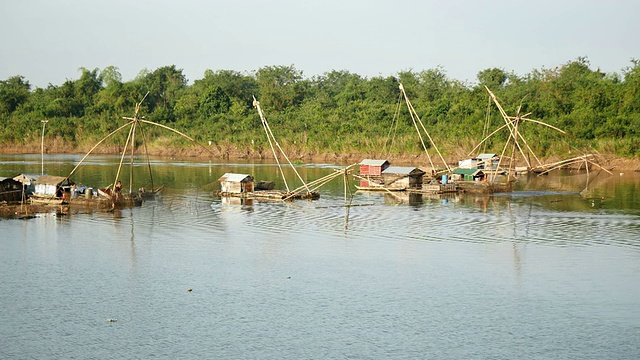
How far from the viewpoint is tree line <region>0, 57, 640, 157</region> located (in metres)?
45.4

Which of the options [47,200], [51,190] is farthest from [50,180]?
[47,200]

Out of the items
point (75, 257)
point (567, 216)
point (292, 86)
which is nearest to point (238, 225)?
point (75, 257)

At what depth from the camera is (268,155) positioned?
54.8m

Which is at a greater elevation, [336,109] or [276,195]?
[336,109]

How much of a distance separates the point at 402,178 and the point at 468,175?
4235 millimetres

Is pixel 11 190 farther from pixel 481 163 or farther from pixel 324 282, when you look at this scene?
pixel 481 163

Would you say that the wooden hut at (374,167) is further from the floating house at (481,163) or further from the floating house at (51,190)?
the floating house at (51,190)

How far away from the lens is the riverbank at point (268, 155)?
41.4 metres

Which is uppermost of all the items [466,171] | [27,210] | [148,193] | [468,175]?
[466,171]

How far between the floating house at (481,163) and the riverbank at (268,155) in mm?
5508

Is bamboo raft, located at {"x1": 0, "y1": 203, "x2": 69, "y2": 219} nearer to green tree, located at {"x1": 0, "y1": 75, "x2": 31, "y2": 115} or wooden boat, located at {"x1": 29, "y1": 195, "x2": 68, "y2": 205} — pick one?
wooden boat, located at {"x1": 29, "y1": 195, "x2": 68, "y2": 205}

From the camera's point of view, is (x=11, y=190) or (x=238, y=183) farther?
(x=238, y=183)

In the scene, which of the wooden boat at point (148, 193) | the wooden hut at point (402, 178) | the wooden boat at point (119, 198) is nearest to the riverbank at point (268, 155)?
the wooden boat at point (148, 193)

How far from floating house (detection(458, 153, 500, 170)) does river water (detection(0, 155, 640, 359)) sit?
30.6 ft
